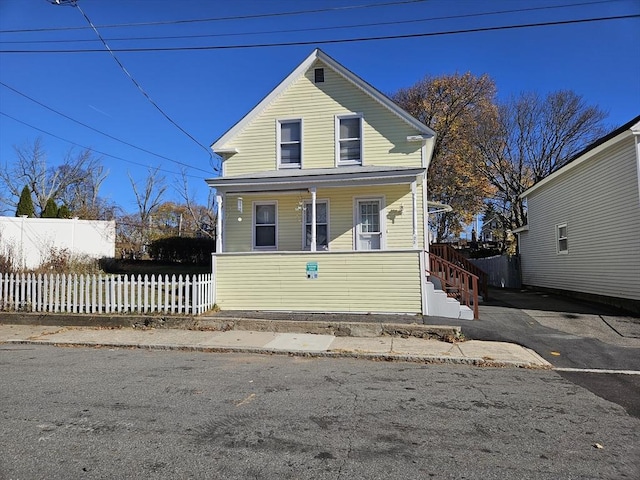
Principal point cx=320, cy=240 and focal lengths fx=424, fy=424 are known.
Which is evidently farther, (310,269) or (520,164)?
(520,164)

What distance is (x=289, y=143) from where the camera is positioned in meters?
14.3

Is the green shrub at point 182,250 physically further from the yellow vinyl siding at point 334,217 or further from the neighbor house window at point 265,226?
the neighbor house window at point 265,226

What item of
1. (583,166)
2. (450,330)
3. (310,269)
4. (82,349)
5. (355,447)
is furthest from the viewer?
(583,166)

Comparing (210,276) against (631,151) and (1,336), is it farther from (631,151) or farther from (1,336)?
(631,151)

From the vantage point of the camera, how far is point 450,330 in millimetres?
9273

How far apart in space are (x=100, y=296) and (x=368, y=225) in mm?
7987

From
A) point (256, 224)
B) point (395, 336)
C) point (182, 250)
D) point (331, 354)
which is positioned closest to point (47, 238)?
point (182, 250)

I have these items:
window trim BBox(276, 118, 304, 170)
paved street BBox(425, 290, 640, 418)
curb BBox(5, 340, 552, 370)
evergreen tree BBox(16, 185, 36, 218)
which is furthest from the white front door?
evergreen tree BBox(16, 185, 36, 218)

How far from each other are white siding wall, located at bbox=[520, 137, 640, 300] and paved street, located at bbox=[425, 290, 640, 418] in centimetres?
109

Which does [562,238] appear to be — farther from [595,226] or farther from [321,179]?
[321,179]

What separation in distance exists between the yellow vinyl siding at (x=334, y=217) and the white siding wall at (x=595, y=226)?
18.9 feet

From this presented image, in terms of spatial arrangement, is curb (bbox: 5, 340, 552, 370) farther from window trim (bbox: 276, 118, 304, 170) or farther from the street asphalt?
window trim (bbox: 276, 118, 304, 170)

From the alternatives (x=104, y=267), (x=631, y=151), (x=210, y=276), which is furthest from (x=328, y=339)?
(x=104, y=267)

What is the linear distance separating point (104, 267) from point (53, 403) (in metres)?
17.9
